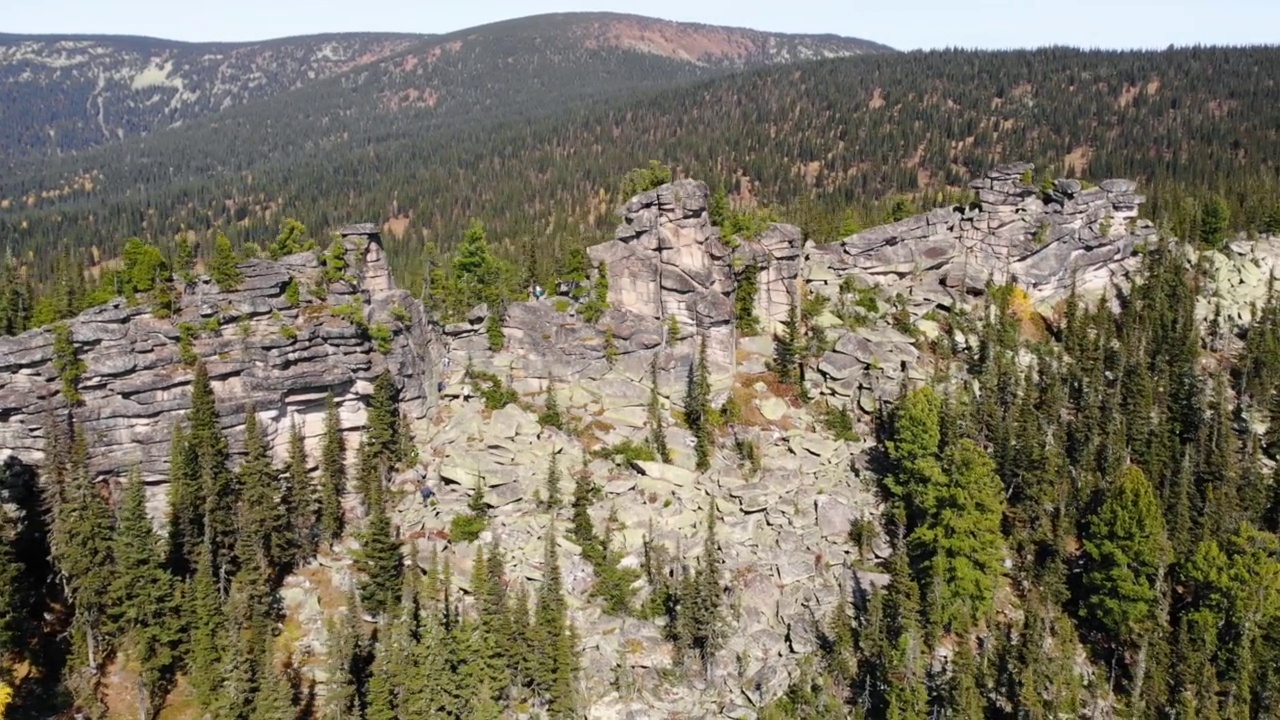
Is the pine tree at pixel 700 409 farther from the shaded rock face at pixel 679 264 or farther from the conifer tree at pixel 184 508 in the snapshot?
the conifer tree at pixel 184 508

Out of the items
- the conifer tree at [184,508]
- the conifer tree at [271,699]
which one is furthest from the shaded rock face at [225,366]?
the conifer tree at [271,699]

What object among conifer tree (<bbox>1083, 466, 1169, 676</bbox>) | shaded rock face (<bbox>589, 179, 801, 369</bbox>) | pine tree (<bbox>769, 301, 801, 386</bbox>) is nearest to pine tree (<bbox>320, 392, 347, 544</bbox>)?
shaded rock face (<bbox>589, 179, 801, 369</bbox>)

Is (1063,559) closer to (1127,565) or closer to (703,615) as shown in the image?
(1127,565)

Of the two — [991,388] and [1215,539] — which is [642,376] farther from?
[1215,539]

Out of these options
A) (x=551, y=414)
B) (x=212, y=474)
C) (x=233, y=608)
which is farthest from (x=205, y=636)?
(x=551, y=414)

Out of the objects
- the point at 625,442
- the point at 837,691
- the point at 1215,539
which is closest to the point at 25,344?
the point at 625,442

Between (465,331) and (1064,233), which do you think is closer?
(465,331)
